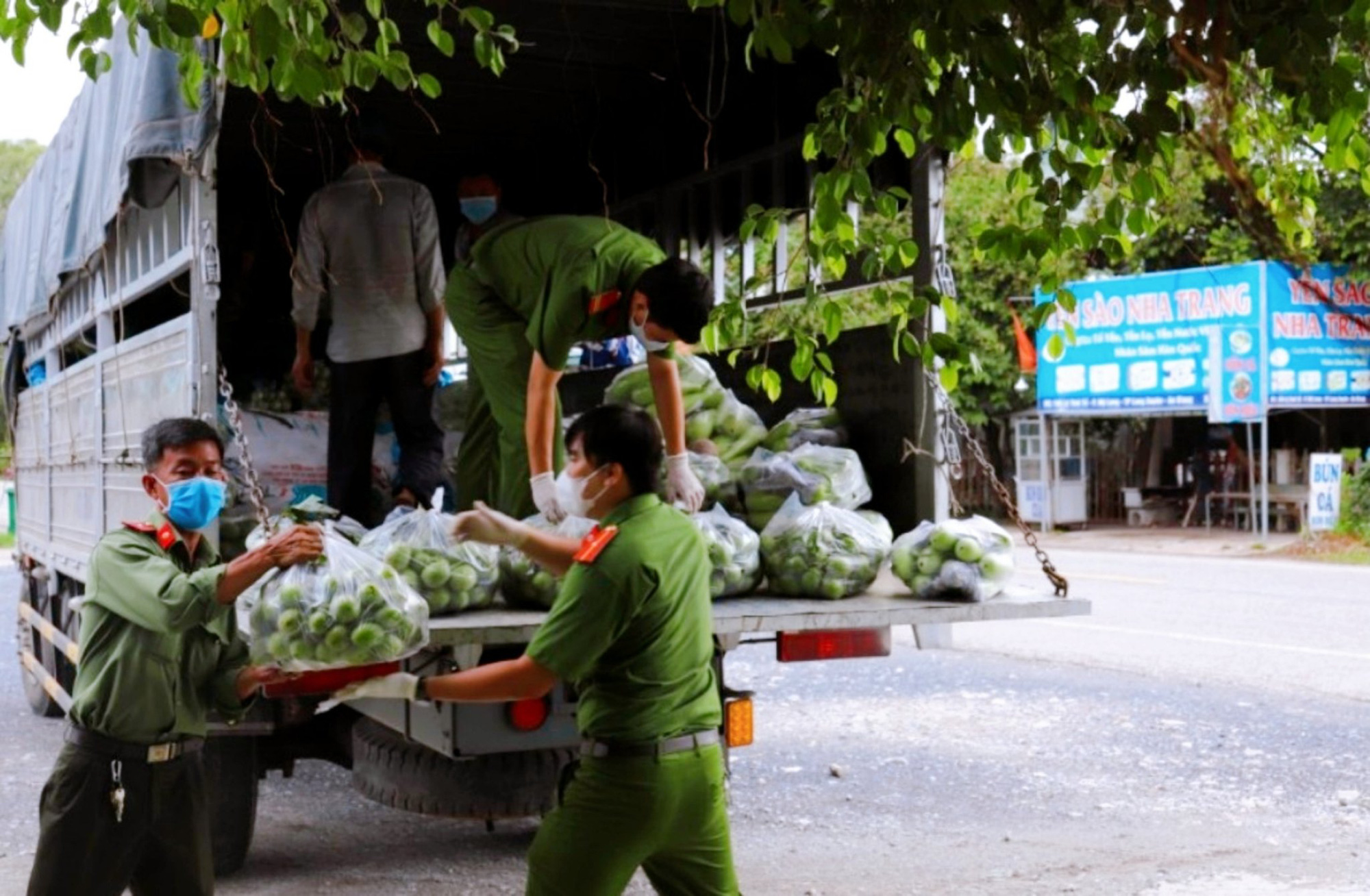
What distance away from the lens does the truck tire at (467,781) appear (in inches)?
205

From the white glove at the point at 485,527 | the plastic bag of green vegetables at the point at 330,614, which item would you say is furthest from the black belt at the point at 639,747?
the plastic bag of green vegetables at the point at 330,614

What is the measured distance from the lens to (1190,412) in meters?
22.2

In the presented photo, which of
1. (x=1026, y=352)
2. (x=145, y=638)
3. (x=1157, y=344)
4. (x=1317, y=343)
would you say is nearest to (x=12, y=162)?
(x=1026, y=352)

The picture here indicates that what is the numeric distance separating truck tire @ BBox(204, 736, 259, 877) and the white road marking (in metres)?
7.44

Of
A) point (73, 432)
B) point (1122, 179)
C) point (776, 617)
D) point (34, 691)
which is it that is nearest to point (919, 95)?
point (1122, 179)

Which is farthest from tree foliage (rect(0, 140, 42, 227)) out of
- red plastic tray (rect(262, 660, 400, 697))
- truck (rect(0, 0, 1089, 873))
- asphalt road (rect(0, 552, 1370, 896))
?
red plastic tray (rect(262, 660, 400, 697))

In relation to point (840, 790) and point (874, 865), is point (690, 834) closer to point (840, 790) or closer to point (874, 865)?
point (874, 865)

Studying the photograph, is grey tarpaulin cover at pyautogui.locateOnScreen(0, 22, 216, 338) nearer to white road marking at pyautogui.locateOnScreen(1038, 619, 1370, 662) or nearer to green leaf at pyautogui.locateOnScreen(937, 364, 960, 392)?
green leaf at pyautogui.locateOnScreen(937, 364, 960, 392)

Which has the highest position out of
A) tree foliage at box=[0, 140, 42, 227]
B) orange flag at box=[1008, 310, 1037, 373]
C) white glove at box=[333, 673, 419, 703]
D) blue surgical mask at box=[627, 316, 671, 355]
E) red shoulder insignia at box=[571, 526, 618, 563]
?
tree foliage at box=[0, 140, 42, 227]

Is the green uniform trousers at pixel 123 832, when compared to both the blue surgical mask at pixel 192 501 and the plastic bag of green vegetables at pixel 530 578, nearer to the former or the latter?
the blue surgical mask at pixel 192 501

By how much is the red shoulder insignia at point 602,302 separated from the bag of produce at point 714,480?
0.65 meters

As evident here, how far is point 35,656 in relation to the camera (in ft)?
29.4

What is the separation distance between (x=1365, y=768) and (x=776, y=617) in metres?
3.93

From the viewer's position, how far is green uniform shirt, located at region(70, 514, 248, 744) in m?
3.80
